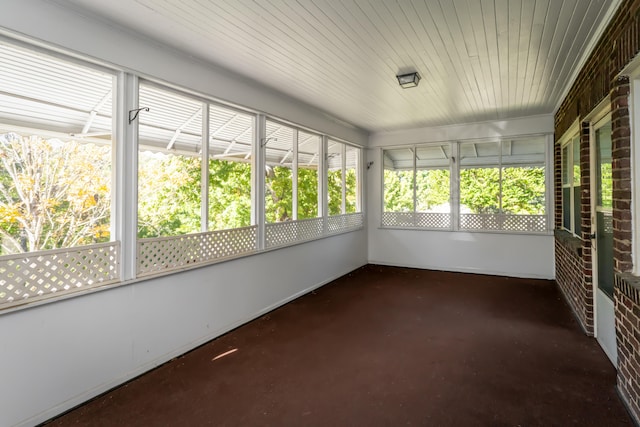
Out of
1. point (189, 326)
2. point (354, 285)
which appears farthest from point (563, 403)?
point (354, 285)

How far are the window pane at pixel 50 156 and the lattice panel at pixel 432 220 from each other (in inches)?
212

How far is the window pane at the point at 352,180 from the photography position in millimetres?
6559

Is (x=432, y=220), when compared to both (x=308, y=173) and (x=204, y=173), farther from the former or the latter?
(x=204, y=173)

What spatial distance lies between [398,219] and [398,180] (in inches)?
33.4

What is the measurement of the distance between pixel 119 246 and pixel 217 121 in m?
1.80

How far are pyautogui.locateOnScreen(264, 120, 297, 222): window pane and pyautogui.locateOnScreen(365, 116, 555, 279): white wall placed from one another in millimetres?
2308

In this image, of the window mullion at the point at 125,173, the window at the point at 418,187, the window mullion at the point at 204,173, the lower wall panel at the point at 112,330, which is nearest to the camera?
the lower wall panel at the point at 112,330

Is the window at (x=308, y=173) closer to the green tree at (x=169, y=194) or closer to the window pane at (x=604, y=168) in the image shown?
the green tree at (x=169, y=194)

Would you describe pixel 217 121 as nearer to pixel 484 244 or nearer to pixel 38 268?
pixel 38 268

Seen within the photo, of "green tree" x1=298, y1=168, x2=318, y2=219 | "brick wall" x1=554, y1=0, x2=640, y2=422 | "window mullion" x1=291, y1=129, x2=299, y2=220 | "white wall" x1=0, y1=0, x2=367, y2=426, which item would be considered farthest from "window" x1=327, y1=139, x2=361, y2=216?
"brick wall" x1=554, y1=0, x2=640, y2=422

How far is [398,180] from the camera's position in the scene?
6961 mm

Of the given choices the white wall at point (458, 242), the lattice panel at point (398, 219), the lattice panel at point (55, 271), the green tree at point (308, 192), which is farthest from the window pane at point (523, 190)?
the lattice panel at point (55, 271)

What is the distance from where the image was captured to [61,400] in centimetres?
217

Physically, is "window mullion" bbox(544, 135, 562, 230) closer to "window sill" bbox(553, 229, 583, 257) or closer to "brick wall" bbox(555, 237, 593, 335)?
"window sill" bbox(553, 229, 583, 257)
